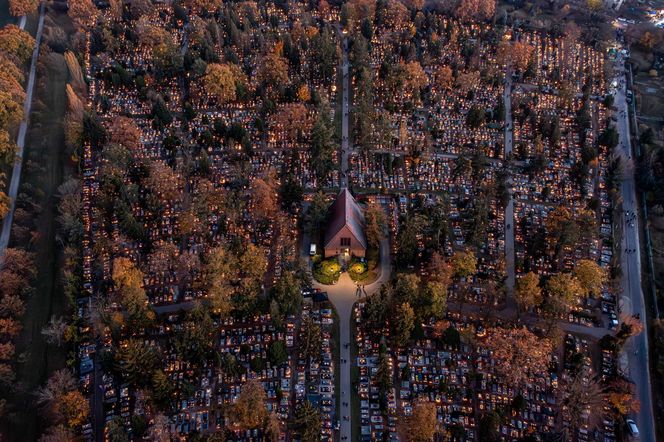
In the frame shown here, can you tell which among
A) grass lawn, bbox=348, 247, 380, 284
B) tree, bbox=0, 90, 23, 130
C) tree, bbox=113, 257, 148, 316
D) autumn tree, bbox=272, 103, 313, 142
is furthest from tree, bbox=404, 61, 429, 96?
tree, bbox=0, 90, 23, 130

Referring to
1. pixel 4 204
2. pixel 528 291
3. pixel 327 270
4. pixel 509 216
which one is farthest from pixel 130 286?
pixel 509 216

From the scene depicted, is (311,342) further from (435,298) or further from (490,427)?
(490,427)

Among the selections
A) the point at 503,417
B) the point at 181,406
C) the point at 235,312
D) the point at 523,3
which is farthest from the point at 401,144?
the point at 523,3

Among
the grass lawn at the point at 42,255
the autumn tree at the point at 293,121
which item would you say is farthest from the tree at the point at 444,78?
the grass lawn at the point at 42,255

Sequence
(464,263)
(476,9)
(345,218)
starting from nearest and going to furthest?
(464,263)
(345,218)
(476,9)

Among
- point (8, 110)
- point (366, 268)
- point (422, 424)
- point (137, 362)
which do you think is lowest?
point (422, 424)

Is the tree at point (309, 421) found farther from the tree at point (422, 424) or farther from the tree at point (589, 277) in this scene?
the tree at point (589, 277)

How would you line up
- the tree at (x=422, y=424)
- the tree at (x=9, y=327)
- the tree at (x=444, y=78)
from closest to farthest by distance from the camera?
the tree at (x=422, y=424), the tree at (x=9, y=327), the tree at (x=444, y=78)
